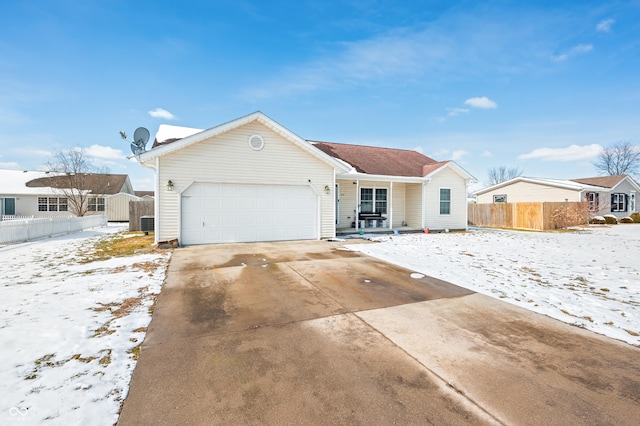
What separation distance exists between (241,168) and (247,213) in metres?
1.75

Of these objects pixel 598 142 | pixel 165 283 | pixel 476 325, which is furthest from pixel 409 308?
pixel 598 142

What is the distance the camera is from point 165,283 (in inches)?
222

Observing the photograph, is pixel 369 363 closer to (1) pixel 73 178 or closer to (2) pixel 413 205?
(2) pixel 413 205

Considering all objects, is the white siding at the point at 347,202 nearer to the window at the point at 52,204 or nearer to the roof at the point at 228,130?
the roof at the point at 228,130

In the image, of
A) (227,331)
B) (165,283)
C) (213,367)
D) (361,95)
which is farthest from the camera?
(361,95)

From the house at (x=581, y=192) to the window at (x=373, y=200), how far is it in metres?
17.7

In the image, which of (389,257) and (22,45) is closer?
(389,257)

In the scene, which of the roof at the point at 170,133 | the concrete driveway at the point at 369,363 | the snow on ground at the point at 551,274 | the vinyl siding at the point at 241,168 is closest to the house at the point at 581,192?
the snow on ground at the point at 551,274

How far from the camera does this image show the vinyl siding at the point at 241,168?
389 inches

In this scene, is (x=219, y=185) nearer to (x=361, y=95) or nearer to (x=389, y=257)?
(x=389, y=257)

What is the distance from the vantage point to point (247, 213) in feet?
35.7

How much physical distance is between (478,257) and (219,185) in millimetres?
9175

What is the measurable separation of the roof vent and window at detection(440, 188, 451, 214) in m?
11.0

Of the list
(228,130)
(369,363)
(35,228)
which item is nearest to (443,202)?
(228,130)
